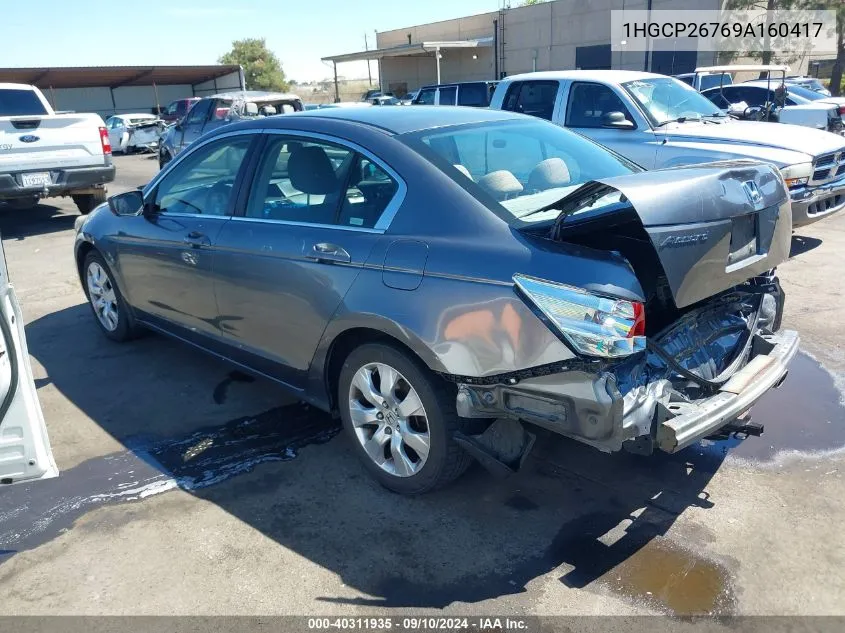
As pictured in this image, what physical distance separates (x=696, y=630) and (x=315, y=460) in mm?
2110

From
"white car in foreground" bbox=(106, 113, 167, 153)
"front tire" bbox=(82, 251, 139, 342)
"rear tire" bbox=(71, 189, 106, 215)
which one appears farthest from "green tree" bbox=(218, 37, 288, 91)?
"front tire" bbox=(82, 251, 139, 342)

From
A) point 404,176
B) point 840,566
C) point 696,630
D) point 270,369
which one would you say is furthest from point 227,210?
point 840,566

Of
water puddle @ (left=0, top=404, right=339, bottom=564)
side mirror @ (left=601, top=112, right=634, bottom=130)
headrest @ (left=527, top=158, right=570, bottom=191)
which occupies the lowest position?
water puddle @ (left=0, top=404, right=339, bottom=564)

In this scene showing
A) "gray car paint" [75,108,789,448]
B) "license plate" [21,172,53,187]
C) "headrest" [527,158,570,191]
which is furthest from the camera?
"license plate" [21,172,53,187]

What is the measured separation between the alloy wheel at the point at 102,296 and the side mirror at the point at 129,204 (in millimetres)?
716

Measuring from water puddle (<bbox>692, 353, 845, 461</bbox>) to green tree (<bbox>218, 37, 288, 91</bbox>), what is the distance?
61.5 metres

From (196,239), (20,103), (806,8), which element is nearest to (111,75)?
(20,103)

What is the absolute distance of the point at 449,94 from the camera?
49.4 feet

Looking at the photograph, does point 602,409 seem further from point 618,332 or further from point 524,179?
point 524,179

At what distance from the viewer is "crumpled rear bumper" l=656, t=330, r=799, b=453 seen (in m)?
2.75

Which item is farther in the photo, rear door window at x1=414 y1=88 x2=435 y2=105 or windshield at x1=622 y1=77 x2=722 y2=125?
rear door window at x1=414 y1=88 x2=435 y2=105

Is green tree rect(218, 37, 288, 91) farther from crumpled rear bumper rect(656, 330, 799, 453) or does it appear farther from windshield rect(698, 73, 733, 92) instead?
crumpled rear bumper rect(656, 330, 799, 453)

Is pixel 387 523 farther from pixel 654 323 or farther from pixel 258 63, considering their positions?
pixel 258 63

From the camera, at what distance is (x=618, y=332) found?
267 cm
